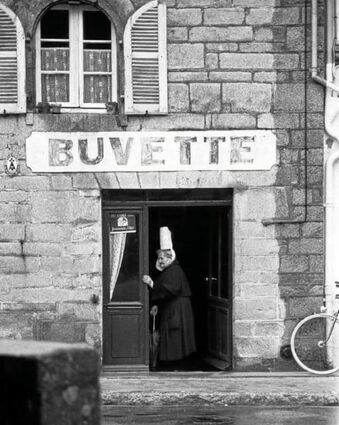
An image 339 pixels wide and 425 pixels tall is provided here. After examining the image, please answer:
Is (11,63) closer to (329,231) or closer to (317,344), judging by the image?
(329,231)

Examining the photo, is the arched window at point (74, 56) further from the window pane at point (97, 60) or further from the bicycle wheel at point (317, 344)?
the bicycle wheel at point (317, 344)

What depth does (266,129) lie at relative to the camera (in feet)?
51.1

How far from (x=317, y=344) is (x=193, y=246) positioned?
10.1 feet

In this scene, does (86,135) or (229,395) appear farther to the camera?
(86,135)

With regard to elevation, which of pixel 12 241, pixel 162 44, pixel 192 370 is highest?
pixel 162 44

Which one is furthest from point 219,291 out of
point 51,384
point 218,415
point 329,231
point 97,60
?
point 51,384

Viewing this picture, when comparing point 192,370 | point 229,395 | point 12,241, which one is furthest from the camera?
point 192,370

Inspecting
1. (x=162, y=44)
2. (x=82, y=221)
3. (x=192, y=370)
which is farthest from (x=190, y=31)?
(x=192, y=370)

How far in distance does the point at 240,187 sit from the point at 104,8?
2.83 metres

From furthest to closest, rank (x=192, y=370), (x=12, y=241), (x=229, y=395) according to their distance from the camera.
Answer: (x=192, y=370)
(x=12, y=241)
(x=229, y=395)

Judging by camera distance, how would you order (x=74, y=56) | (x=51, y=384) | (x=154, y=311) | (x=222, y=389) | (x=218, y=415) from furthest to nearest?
(x=154, y=311) → (x=74, y=56) → (x=222, y=389) → (x=218, y=415) → (x=51, y=384)

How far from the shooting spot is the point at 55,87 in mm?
15531

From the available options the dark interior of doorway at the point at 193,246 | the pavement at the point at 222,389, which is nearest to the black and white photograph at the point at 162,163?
the pavement at the point at 222,389

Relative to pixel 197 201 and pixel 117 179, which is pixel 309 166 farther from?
pixel 117 179
